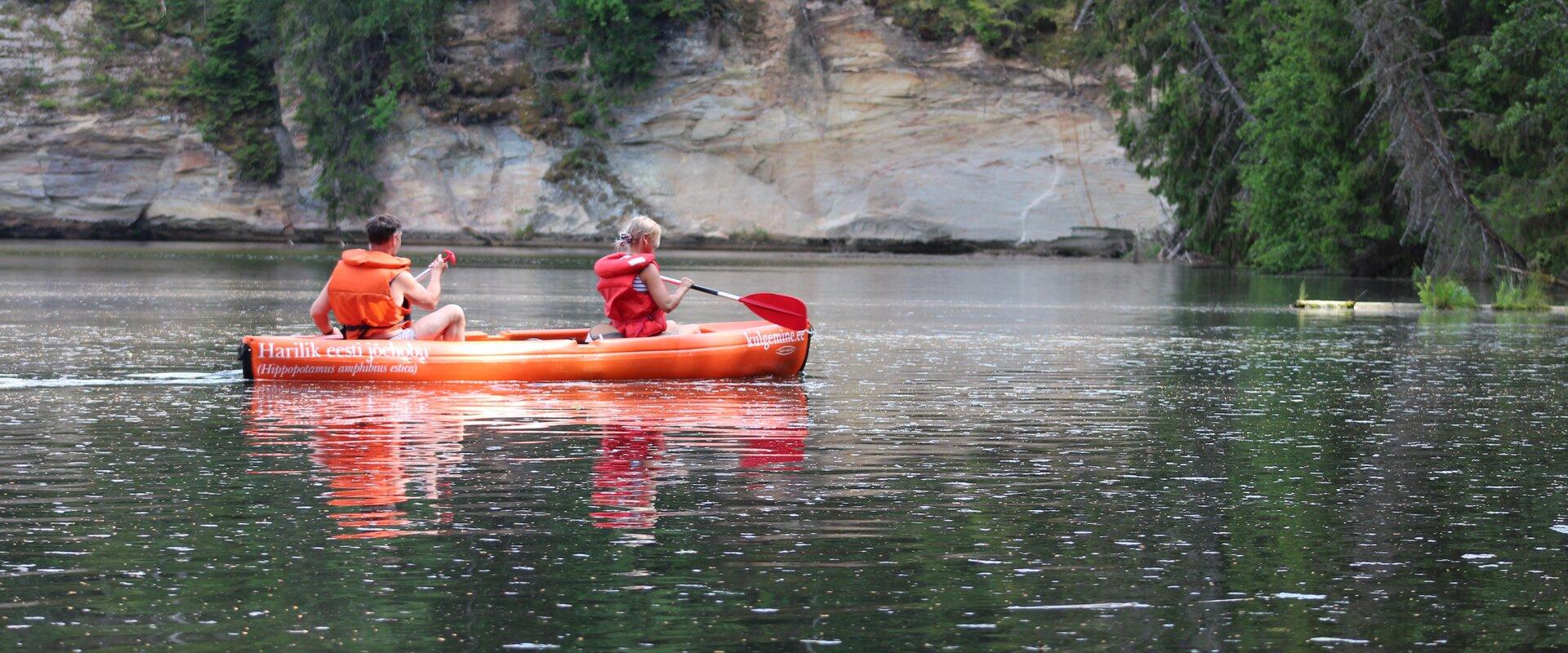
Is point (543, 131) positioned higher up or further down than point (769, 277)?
higher up

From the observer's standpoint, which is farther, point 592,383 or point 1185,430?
point 592,383

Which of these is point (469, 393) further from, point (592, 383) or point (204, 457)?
point (204, 457)

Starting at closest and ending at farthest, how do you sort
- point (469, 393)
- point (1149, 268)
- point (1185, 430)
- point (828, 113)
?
point (1185, 430) < point (469, 393) < point (1149, 268) < point (828, 113)

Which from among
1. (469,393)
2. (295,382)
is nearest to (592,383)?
(469,393)

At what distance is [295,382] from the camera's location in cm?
1362

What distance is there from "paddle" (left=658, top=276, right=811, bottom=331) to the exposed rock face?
41.6 metres

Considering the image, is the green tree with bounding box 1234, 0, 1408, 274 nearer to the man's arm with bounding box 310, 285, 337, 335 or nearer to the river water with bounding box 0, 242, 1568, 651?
the river water with bounding box 0, 242, 1568, 651

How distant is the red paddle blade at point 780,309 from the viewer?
1498 cm

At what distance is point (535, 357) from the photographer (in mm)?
13992

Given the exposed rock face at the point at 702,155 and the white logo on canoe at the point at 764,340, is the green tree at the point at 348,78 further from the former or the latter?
the white logo on canoe at the point at 764,340

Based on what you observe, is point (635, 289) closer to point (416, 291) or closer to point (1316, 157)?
point (416, 291)

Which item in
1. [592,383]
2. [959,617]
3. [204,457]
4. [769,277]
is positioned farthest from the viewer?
[769,277]

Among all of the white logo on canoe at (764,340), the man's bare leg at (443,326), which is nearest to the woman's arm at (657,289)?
the white logo on canoe at (764,340)

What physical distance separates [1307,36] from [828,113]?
2457 cm
